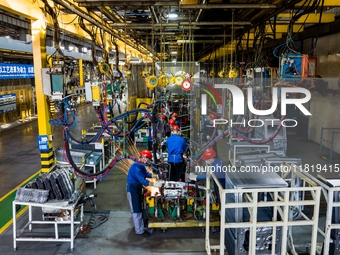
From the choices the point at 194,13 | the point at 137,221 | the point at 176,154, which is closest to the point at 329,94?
the point at 194,13

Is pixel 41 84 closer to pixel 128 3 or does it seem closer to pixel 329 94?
pixel 128 3

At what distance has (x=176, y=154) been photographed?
25.2ft

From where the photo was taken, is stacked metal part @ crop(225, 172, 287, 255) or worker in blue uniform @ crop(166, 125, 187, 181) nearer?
stacked metal part @ crop(225, 172, 287, 255)

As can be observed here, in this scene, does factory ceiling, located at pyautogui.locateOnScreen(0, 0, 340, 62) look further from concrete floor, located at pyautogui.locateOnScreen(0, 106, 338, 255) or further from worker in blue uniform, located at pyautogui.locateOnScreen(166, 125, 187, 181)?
concrete floor, located at pyautogui.locateOnScreen(0, 106, 338, 255)

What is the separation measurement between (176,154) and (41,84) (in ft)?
13.1

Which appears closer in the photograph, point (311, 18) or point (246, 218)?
point (246, 218)

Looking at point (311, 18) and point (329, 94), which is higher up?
point (311, 18)

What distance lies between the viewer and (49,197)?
5.84 metres

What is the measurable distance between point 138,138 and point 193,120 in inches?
97.5

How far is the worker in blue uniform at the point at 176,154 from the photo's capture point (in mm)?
7605

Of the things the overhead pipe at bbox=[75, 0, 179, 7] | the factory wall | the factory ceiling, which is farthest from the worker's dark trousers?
the factory wall

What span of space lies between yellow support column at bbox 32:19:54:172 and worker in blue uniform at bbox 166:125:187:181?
3.44 meters

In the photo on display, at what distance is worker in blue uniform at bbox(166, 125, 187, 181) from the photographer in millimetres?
7605

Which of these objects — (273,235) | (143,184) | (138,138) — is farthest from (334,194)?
(138,138)
